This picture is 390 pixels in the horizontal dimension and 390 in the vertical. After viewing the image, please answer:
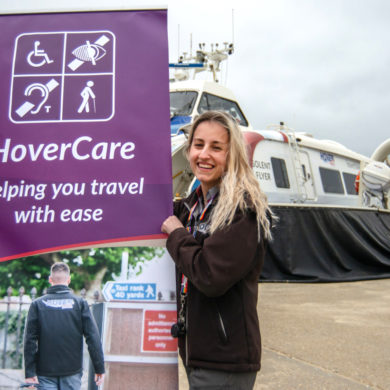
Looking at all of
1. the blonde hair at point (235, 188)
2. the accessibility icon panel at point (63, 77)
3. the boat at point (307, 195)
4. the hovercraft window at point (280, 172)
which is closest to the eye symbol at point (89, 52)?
the accessibility icon panel at point (63, 77)

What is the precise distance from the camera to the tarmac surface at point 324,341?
2.96m

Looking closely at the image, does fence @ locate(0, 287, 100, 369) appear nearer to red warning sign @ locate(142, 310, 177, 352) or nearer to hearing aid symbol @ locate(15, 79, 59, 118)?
red warning sign @ locate(142, 310, 177, 352)

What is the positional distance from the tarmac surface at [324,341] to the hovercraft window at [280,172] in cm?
292

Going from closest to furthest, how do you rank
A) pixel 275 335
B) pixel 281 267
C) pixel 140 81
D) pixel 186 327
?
pixel 186 327 → pixel 140 81 → pixel 275 335 → pixel 281 267

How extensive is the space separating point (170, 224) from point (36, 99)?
2.71 feet

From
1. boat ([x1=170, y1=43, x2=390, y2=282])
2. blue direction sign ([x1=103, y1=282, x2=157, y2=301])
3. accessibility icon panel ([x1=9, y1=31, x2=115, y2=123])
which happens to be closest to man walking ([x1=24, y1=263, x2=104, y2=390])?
blue direction sign ([x1=103, y1=282, x2=157, y2=301])

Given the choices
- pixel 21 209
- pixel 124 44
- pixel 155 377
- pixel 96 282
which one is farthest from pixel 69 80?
pixel 155 377

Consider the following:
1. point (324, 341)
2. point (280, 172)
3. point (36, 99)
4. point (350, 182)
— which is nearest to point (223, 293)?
point (36, 99)

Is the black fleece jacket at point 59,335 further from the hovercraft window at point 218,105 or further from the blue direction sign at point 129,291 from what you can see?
the hovercraft window at point 218,105

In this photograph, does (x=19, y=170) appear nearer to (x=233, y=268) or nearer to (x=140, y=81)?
(x=140, y=81)

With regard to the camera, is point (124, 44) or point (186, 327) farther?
point (124, 44)

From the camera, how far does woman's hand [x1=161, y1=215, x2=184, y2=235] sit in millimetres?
1659

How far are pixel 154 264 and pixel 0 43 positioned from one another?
1220 millimetres

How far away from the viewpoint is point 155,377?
5.65 ft
